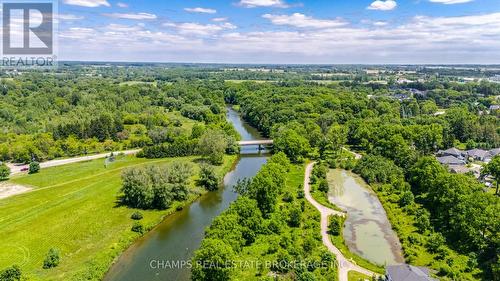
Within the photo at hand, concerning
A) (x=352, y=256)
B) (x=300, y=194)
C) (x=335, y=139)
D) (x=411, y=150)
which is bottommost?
(x=352, y=256)

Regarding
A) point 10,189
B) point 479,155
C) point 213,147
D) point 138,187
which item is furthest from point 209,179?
point 479,155

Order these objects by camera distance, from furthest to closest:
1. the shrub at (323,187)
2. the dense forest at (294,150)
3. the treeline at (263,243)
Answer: the shrub at (323,187)
the dense forest at (294,150)
the treeline at (263,243)

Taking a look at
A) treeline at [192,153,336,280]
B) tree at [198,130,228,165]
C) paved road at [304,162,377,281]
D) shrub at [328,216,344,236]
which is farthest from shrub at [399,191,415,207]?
tree at [198,130,228,165]

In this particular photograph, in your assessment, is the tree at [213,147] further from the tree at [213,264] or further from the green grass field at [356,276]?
the green grass field at [356,276]

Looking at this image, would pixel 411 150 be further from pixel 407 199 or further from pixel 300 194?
pixel 300 194

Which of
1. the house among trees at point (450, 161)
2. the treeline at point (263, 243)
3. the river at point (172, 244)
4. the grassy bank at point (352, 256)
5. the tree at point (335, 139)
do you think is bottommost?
the river at point (172, 244)

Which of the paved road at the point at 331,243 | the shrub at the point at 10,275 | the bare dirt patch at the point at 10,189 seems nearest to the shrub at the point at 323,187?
the paved road at the point at 331,243

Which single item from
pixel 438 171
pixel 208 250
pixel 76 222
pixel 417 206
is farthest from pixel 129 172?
pixel 438 171
